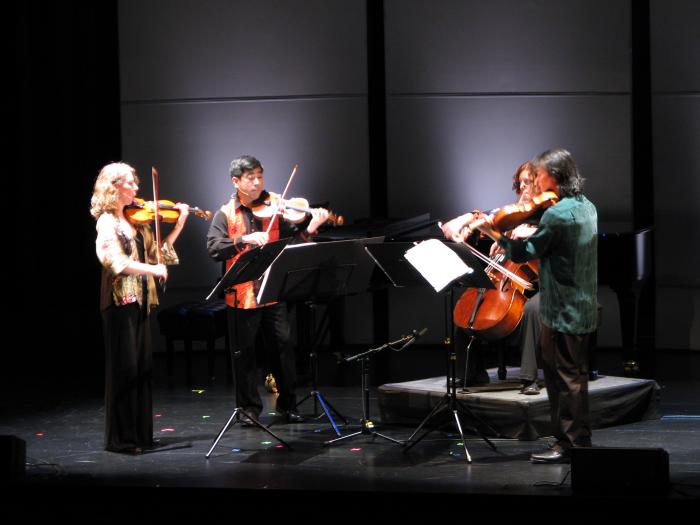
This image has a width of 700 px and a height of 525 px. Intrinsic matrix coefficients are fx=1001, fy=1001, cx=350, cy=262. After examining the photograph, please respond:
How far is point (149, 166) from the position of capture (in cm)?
879

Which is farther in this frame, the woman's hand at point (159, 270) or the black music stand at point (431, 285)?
the woman's hand at point (159, 270)

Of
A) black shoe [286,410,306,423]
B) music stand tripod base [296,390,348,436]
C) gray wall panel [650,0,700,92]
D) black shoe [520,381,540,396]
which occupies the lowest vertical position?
black shoe [286,410,306,423]

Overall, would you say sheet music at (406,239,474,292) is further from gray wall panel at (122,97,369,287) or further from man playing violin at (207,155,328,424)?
gray wall panel at (122,97,369,287)

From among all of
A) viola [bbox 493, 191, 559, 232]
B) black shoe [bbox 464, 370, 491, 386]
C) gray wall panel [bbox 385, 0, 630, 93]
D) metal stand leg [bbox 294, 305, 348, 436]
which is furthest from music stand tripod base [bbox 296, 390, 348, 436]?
gray wall panel [bbox 385, 0, 630, 93]

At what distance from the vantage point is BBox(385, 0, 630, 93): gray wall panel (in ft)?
28.1

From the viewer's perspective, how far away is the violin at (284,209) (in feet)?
18.5

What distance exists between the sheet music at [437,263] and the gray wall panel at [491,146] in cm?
407

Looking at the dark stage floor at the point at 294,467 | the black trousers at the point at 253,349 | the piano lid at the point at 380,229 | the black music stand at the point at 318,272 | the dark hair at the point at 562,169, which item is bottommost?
the dark stage floor at the point at 294,467

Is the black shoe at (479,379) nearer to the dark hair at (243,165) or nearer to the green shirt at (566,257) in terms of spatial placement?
the green shirt at (566,257)

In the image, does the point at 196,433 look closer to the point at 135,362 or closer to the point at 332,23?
the point at 135,362

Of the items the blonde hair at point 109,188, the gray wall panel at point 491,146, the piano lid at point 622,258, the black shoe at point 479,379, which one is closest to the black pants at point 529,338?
the black shoe at point 479,379

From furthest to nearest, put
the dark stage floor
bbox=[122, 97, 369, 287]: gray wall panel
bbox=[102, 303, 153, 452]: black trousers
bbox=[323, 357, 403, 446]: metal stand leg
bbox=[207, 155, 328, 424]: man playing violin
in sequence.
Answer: bbox=[122, 97, 369, 287]: gray wall panel → bbox=[207, 155, 328, 424]: man playing violin → bbox=[323, 357, 403, 446]: metal stand leg → bbox=[102, 303, 153, 452]: black trousers → the dark stage floor

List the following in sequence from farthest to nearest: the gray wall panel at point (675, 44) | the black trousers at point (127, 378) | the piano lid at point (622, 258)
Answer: the gray wall panel at point (675, 44)
the piano lid at point (622, 258)
the black trousers at point (127, 378)

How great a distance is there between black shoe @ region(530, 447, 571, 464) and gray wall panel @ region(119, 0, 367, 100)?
187 inches
